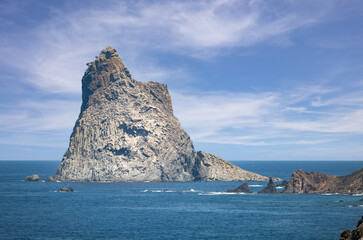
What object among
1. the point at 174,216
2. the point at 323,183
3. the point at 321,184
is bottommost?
the point at 174,216

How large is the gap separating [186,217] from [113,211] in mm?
20787

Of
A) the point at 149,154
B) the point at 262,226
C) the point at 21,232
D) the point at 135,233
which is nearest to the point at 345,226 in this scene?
the point at 262,226

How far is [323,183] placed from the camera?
14762cm

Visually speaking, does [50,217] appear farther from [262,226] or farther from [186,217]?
[262,226]

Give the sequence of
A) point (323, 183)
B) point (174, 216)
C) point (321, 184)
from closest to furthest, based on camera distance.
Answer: point (174, 216)
point (321, 184)
point (323, 183)

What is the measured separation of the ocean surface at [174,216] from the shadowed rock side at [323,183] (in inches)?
352

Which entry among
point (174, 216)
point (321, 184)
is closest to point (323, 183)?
point (321, 184)

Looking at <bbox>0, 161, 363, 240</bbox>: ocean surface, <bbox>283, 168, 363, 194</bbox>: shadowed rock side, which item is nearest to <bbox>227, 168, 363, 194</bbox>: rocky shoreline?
<bbox>283, 168, 363, 194</bbox>: shadowed rock side

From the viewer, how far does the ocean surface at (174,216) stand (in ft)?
241

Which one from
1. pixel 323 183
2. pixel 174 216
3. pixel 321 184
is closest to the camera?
pixel 174 216

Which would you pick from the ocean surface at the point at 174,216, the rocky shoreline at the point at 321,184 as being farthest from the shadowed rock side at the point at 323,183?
the ocean surface at the point at 174,216

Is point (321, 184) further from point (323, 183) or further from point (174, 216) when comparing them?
point (174, 216)

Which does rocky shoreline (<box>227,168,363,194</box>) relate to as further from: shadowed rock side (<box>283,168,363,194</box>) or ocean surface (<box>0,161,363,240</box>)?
ocean surface (<box>0,161,363,240</box>)

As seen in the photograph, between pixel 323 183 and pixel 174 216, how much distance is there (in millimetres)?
76924
